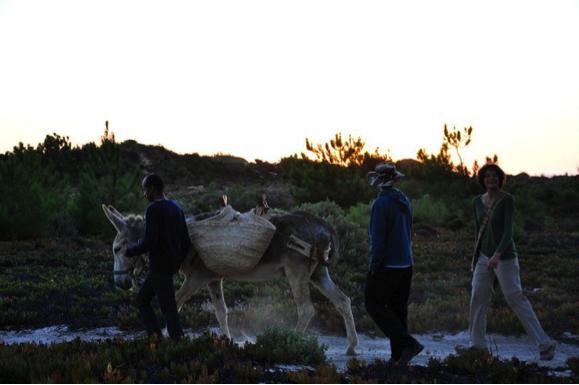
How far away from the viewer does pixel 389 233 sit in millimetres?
8055

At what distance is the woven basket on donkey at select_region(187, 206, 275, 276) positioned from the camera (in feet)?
29.3

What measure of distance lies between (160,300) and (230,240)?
1.20 m

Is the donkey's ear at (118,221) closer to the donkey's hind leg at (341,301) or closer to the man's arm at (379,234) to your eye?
the donkey's hind leg at (341,301)

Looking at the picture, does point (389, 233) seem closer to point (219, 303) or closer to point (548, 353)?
point (548, 353)

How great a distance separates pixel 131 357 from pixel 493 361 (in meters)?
4.05

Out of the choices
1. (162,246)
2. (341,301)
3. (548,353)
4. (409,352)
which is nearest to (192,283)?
(162,246)

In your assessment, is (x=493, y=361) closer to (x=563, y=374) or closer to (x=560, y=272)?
(x=563, y=374)

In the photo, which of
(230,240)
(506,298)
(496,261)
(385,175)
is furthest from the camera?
(230,240)

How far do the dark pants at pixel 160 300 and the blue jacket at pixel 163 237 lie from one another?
0.12 meters

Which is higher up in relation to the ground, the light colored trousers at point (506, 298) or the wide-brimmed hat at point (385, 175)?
the wide-brimmed hat at point (385, 175)

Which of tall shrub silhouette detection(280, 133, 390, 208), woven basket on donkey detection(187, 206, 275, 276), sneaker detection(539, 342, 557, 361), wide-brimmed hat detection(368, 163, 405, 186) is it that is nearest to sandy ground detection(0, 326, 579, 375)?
sneaker detection(539, 342, 557, 361)

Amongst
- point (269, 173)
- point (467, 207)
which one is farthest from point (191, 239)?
point (269, 173)

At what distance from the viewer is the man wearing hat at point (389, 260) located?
7.97 m

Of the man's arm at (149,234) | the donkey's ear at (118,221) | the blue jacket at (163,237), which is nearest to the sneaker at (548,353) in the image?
the blue jacket at (163,237)
